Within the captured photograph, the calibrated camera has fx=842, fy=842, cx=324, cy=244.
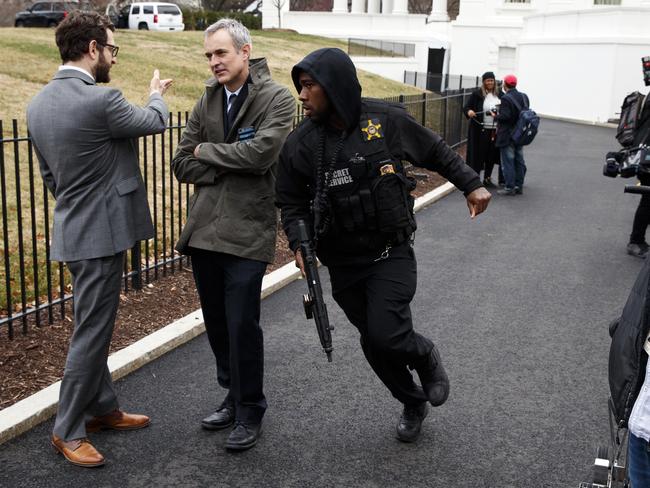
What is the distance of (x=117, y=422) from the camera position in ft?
14.6

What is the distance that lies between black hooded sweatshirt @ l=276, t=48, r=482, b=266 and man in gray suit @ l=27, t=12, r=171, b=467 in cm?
69

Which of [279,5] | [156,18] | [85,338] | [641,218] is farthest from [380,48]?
[85,338]

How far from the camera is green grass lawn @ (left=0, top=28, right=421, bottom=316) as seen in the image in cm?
748

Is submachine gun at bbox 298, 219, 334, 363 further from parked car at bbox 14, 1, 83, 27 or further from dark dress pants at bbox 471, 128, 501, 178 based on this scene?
parked car at bbox 14, 1, 83, 27

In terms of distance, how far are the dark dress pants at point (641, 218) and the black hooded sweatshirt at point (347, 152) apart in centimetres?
480

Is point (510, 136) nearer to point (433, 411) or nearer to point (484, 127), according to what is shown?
point (484, 127)

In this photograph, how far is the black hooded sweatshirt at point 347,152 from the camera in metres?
3.98

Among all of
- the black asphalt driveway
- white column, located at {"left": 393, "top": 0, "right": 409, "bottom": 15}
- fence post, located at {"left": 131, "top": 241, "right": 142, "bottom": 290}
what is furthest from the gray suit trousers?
white column, located at {"left": 393, "top": 0, "right": 409, "bottom": 15}

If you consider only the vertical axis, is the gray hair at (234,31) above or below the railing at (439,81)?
above

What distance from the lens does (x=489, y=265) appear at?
333 inches

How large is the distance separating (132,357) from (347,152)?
2220 mm

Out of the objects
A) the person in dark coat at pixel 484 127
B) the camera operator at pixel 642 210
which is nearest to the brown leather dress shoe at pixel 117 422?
the camera operator at pixel 642 210

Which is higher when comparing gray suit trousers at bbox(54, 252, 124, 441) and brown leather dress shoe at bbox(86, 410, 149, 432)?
gray suit trousers at bbox(54, 252, 124, 441)

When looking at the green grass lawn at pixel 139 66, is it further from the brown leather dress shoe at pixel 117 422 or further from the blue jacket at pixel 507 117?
the brown leather dress shoe at pixel 117 422
